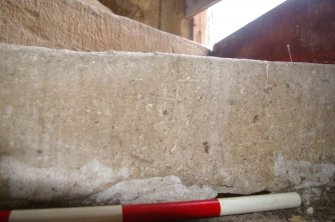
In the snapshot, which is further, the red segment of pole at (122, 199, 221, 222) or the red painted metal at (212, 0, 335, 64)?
the red painted metal at (212, 0, 335, 64)

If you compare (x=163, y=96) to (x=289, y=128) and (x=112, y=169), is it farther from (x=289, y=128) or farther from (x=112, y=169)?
(x=289, y=128)

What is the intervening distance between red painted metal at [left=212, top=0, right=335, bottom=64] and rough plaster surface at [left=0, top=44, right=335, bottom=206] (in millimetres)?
381

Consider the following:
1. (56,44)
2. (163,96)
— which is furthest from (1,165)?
(56,44)

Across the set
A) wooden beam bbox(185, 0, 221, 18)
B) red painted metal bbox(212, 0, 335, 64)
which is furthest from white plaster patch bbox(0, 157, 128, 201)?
wooden beam bbox(185, 0, 221, 18)

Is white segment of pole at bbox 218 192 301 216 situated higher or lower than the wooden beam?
lower

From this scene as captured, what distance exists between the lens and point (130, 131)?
2.78 feet

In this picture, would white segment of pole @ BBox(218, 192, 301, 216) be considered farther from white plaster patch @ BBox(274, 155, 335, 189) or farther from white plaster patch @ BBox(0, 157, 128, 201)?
white plaster patch @ BBox(0, 157, 128, 201)

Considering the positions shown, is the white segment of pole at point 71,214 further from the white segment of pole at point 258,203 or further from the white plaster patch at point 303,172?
the white plaster patch at point 303,172

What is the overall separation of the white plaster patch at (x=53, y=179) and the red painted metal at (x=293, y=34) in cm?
121

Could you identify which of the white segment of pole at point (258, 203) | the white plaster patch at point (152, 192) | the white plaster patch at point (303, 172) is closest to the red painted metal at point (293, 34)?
the white plaster patch at point (303, 172)

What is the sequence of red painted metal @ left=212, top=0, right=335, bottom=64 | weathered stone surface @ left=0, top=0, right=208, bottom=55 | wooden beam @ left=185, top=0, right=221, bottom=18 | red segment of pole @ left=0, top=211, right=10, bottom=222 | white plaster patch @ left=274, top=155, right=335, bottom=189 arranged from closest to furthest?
1. red segment of pole @ left=0, top=211, right=10, bottom=222
2. white plaster patch @ left=274, top=155, right=335, bottom=189
3. weathered stone surface @ left=0, top=0, right=208, bottom=55
4. red painted metal @ left=212, top=0, right=335, bottom=64
5. wooden beam @ left=185, top=0, right=221, bottom=18

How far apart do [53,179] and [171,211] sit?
1.26ft

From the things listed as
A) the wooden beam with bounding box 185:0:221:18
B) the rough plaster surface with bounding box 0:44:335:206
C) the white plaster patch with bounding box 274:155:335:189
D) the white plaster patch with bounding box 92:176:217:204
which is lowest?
the white plaster patch with bounding box 92:176:217:204

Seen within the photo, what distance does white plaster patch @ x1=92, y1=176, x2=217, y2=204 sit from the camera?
2.73 feet
